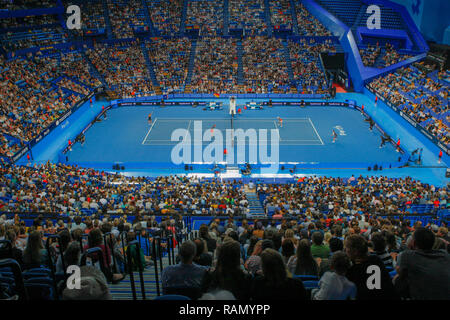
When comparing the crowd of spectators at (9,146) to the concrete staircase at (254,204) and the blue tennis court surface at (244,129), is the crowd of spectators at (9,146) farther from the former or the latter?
the concrete staircase at (254,204)

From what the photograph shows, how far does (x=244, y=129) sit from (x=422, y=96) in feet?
66.4

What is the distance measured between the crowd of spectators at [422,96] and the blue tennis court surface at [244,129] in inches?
168

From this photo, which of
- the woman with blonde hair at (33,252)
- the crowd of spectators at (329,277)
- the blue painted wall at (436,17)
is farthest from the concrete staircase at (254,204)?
the blue painted wall at (436,17)

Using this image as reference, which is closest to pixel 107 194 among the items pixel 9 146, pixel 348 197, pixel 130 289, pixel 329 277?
pixel 348 197

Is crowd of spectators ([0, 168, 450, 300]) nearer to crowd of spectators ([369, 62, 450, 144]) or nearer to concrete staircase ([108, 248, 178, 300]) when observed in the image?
concrete staircase ([108, 248, 178, 300])

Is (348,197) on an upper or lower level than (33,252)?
lower

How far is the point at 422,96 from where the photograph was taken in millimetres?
43000

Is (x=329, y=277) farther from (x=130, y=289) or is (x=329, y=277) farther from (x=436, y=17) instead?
(x=436, y=17)

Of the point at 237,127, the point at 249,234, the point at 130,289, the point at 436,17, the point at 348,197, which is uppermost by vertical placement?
the point at 436,17

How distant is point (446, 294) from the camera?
17.3ft

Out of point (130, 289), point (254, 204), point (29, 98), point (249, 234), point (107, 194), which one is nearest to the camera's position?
point (130, 289)

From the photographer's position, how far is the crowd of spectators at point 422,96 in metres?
36.9

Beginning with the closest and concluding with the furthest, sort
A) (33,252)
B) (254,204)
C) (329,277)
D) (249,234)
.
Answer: (329,277)
(33,252)
(249,234)
(254,204)

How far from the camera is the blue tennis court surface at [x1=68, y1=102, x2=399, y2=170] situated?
34.2 m
